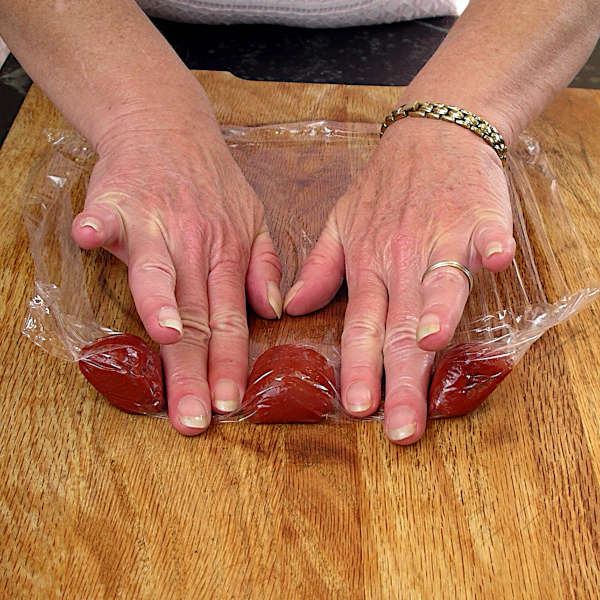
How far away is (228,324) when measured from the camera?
85 centimetres

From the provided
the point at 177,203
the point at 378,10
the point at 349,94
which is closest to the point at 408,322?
the point at 177,203

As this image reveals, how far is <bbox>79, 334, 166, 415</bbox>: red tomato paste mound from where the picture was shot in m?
0.75

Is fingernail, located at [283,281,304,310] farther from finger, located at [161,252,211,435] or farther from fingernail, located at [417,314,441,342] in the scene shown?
fingernail, located at [417,314,441,342]

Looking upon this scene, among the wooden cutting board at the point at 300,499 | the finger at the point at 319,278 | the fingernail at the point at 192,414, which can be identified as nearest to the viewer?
the wooden cutting board at the point at 300,499

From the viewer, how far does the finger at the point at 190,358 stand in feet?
2.49

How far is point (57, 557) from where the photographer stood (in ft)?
2.18

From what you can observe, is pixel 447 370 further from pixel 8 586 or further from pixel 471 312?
pixel 8 586

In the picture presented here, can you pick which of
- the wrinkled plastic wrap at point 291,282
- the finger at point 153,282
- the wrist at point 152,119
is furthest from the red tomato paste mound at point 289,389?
the wrist at point 152,119

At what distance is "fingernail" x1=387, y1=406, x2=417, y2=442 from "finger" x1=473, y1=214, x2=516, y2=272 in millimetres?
174

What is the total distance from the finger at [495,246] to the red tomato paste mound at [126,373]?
0.37 metres

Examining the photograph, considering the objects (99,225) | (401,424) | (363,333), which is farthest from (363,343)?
(99,225)

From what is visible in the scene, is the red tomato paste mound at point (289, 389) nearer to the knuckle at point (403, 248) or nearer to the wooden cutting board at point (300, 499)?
the wooden cutting board at point (300, 499)

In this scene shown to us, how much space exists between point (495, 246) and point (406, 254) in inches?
5.2

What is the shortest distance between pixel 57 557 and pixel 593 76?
4.70 feet
